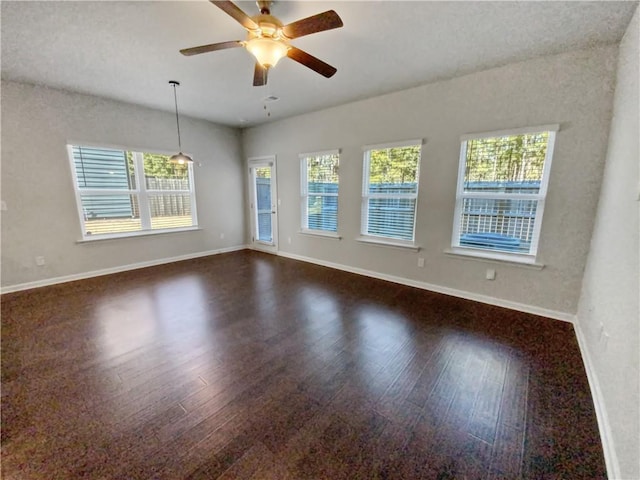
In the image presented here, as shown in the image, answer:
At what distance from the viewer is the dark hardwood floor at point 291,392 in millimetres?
1352

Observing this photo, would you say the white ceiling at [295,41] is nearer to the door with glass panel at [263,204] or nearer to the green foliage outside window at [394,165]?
the green foliage outside window at [394,165]

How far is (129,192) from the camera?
15.0 feet

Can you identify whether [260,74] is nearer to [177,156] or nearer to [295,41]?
[295,41]

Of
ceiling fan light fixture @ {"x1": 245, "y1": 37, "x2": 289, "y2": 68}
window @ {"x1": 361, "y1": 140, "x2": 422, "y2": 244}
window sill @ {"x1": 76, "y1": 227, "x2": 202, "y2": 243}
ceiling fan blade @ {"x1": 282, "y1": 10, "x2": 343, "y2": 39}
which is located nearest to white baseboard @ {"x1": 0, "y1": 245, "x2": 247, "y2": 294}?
window sill @ {"x1": 76, "y1": 227, "x2": 202, "y2": 243}

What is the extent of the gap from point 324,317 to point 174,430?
168cm

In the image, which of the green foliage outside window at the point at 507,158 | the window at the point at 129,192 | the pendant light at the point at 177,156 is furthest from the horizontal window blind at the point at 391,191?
the window at the point at 129,192

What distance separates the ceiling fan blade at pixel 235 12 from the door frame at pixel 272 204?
147 inches

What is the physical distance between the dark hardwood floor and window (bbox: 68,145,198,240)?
1.62 m

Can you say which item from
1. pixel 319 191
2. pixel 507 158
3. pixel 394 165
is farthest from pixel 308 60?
pixel 319 191

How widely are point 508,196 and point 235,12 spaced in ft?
10.6

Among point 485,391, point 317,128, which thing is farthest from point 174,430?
point 317,128

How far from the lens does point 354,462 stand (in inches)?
53.0

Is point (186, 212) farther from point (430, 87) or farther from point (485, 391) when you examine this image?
point (485, 391)

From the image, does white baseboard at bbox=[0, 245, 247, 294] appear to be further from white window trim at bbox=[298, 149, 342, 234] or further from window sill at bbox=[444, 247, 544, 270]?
window sill at bbox=[444, 247, 544, 270]
